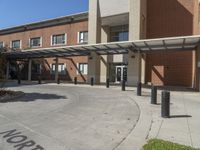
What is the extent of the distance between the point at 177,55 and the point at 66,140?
86.3 ft

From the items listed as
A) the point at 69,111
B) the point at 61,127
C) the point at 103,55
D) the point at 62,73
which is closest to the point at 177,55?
the point at 103,55

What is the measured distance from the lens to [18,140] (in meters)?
7.32

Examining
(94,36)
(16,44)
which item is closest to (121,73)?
(94,36)

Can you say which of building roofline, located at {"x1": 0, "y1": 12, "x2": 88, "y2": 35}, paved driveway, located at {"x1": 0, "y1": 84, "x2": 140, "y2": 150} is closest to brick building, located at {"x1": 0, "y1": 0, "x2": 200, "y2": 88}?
building roofline, located at {"x1": 0, "y1": 12, "x2": 88, "y2": 35}

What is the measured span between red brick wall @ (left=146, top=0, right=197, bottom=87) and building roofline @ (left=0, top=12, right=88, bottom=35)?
1065 centimetres

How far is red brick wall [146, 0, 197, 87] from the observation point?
100ft

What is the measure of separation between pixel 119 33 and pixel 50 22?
13793 millimetres

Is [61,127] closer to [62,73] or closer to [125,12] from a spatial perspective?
[125,12]

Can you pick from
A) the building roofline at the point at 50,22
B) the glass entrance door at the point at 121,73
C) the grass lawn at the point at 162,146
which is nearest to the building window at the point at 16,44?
the building roofline at the point at 50,22

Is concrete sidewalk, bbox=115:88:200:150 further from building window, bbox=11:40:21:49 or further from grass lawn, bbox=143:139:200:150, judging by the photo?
building window, bbox=11:40:21:49

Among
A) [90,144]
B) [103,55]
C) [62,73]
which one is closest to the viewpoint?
[90,144]

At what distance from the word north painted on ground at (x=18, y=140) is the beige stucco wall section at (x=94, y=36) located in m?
22.6

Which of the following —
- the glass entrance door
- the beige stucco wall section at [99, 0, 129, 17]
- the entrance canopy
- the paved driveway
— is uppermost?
the beige stucco wall section at [99, 0, 129, 17]

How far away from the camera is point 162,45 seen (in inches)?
965
